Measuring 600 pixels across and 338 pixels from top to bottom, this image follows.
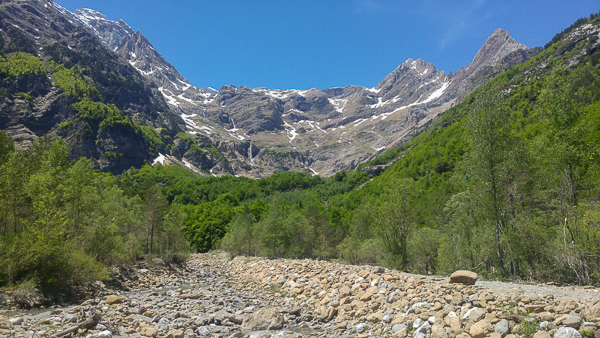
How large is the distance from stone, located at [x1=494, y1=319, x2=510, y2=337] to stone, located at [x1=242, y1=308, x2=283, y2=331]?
10.2 metres

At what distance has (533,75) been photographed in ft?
387

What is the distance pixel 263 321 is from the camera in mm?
14984

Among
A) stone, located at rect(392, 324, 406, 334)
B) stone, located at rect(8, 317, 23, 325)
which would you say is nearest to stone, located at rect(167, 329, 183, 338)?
stone, located at rect(8, 317, 23, 325)

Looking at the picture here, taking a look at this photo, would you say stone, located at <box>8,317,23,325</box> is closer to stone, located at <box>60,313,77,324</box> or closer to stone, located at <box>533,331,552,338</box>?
stone, located at <box>60,313,77,324</box>

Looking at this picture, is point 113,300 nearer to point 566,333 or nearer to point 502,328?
point 502,328

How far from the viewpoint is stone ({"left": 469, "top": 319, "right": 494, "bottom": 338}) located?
8633 mm

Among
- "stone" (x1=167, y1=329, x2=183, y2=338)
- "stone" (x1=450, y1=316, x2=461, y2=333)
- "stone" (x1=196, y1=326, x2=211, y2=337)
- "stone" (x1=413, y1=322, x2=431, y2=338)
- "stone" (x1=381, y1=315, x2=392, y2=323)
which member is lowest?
"stone" (x1=196, y1=326, x2=211, y2=337)

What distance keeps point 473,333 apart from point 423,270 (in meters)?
29.3

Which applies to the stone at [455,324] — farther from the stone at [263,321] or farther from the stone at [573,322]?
the stone at [263,321]

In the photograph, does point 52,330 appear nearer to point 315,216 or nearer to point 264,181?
point 315,216

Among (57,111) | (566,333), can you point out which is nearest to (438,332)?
(566,333)

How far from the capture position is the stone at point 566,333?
7211 millimetres

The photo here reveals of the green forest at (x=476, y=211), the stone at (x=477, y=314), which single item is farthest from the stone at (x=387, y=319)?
the green forest at (x=476, y=211)

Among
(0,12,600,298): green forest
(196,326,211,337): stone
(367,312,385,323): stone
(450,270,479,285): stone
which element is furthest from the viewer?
(0,12,600,298): green forest
